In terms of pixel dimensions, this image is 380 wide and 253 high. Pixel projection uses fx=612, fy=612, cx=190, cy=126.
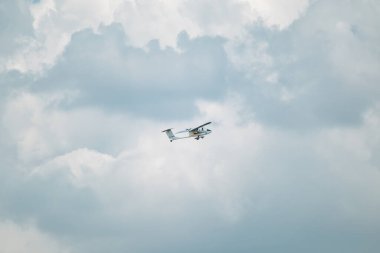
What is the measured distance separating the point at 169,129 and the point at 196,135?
14.5 m

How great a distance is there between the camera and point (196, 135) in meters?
188

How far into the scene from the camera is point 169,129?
7854 inches
